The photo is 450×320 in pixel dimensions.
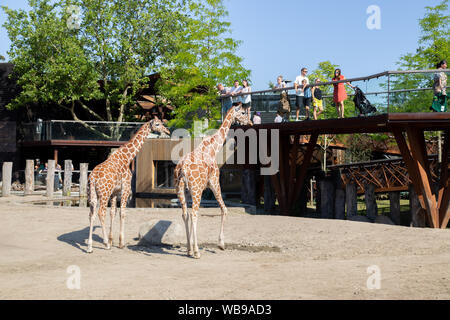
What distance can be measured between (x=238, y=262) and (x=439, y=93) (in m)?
8.64

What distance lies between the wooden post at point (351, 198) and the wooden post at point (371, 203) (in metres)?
0.85

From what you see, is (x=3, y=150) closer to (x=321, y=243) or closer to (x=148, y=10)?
(x=148, y=10)

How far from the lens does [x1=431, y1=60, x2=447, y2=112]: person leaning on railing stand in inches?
619

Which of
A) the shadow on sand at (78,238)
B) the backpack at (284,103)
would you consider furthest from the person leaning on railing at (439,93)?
the shadow on sand at (78,238)

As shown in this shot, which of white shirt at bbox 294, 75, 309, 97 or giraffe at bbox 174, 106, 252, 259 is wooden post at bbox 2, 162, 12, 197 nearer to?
white shirt at bbox 294, 75, 309, 97

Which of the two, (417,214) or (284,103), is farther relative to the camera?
(284,103)

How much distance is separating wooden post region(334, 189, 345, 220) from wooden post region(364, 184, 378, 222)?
1810 millimetres

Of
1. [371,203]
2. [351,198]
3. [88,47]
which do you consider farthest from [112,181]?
[88,47]

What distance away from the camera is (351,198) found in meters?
24.2

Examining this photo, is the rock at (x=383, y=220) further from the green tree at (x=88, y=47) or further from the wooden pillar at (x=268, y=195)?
the green tree at (x=88, y=47)

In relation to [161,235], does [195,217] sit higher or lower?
higher

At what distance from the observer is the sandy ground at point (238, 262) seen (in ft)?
26.9

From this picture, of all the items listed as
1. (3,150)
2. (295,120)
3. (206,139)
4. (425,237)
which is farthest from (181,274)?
(3,150)

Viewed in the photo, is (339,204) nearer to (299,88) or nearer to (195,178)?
(299,88)
